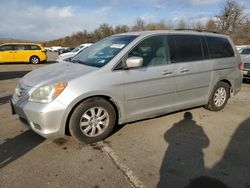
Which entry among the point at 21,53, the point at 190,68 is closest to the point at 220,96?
the point at 190,68

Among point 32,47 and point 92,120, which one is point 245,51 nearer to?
point 92,120

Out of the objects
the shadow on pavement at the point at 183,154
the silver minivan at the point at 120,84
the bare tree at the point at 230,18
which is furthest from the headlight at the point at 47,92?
the bare tree at the point at 230,18

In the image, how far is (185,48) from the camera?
523 cm

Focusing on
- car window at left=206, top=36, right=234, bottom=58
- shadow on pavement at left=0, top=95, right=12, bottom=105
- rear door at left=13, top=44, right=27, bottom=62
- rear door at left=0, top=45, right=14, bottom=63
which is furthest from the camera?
rear door at left=13, top=44, right=27, bottom=62

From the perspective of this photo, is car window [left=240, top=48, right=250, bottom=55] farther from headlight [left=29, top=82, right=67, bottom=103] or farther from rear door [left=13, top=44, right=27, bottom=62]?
rear door [left=13, top=44, right=27, bottom=62]

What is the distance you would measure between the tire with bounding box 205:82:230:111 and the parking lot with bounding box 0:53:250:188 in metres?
0.68

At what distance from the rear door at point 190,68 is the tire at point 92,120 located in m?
1.51

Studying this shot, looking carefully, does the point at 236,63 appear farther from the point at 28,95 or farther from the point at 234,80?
the point at 28,95

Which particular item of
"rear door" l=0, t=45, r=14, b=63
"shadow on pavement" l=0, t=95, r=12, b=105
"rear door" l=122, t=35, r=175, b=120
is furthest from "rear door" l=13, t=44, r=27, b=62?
"rear door" l=122, t=35, r=175, b=120

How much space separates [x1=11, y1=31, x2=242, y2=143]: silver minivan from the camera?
3.90m

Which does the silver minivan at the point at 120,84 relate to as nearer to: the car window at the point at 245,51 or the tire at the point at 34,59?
the car window at the point at 245,51

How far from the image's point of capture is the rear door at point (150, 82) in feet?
14.6

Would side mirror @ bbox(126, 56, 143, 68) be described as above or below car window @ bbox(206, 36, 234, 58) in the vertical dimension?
below

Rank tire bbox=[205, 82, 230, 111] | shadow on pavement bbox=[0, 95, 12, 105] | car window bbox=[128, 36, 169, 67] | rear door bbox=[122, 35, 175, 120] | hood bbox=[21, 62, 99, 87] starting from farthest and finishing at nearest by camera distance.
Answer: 1. shadow on pavement bbox=[0, 95, 12, 105]
2. tire bbox=[205, 82, 230, 111]
3. car window bbox=[128, 36, 169, 67]
4. rear door bbox=[122, 35, 175, 120]
5. hood bbox=[21, 62, 99, 87]
